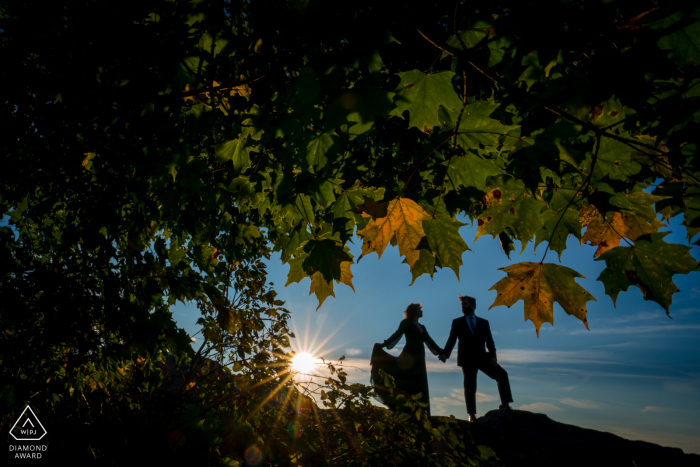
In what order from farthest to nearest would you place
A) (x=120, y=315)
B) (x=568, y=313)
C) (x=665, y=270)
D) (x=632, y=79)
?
1. (x=120, y=315)
2. (x=568, y=313)
3. (x=665, y=270)
4. (x=632, y=79)

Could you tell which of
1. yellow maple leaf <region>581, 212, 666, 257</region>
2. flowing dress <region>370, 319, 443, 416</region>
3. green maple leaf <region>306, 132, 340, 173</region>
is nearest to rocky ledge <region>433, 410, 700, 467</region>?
flowing dress <region>370, 319, 443, 416</region>

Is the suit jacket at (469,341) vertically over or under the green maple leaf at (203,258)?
under

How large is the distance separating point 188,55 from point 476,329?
6.40m

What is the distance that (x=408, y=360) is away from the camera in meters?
6.08

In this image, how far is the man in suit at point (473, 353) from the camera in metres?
5.43

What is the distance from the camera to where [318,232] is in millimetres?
1851

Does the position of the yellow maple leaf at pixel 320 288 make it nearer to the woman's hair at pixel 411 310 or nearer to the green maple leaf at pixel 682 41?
the green maple leaf at pixel 682 41

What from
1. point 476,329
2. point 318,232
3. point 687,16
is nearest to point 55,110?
point 318,232

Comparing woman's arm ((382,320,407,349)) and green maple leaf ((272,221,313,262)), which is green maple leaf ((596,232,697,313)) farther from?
woman's arm ((382,320,407,349))

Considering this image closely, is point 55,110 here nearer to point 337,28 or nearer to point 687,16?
point 337,28

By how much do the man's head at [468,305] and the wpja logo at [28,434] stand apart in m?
6.38

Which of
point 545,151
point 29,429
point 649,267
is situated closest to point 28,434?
point 29,429

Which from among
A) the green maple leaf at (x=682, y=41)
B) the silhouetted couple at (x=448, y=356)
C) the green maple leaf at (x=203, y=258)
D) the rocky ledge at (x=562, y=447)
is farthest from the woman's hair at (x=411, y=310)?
the green maple leaf at (x=682, y=41)

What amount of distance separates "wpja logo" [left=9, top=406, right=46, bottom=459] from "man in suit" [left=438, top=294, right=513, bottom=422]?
5.99m
